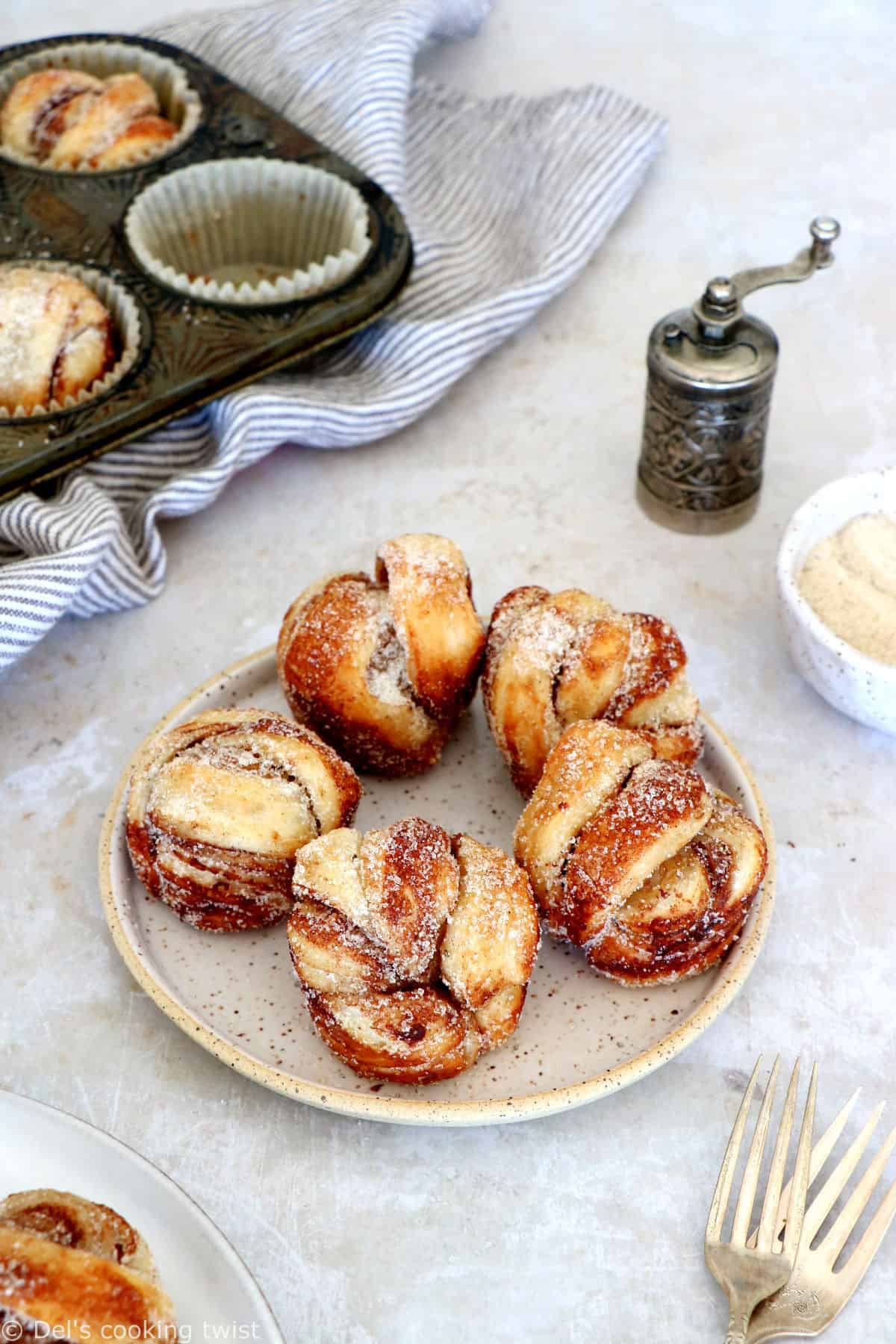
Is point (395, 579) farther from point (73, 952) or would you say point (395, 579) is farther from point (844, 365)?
point (844, 365)

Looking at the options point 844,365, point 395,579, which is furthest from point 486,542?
point 844,365

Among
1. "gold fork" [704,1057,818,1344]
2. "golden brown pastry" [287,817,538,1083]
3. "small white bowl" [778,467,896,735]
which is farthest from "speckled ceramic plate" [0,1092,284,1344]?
"small white bowl" [778,467,896,735]

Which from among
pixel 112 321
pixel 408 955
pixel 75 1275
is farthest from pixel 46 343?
pixel 75 1275

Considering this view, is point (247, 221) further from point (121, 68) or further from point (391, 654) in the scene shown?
point (391, 654)

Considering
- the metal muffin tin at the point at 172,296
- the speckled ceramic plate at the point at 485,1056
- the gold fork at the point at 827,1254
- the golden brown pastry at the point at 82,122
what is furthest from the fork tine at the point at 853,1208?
the golden brown pastry at the point at 82,122

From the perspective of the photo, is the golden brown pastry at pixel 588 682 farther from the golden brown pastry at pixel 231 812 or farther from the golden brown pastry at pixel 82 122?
the golden brown pastry at pixel 82 122
